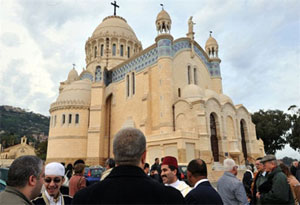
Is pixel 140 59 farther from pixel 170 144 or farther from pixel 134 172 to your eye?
pixel 134 172

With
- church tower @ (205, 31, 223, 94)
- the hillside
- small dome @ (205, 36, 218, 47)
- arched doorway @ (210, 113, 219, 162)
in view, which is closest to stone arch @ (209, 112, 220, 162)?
arched doorway @ (210, 113, 219, 162)

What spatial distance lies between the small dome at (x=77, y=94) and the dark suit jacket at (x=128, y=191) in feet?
96.2

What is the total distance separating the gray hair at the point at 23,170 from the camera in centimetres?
222

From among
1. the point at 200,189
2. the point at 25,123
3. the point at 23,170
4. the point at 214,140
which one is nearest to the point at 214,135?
the point at 214,140

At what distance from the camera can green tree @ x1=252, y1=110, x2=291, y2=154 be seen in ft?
117

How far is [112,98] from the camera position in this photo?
97.3 feet

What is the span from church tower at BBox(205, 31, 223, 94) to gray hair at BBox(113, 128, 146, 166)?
2783 cm

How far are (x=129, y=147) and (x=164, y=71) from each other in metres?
21.0

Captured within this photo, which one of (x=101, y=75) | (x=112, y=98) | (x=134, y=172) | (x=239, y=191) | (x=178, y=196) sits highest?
(x=101, y=75)

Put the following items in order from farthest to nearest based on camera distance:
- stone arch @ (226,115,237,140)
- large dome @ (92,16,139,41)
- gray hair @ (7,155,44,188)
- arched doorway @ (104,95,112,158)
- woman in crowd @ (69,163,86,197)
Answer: large dome @ (92,16,139,41), arched doorway @ (104,95,112,158), stone arch @ (226,115,237,140), woman in crowd @ (69,163,86,197), gray hair @ (7,155,44,188)

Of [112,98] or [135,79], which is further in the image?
[112,98]

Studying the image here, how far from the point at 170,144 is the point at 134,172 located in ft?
58.5

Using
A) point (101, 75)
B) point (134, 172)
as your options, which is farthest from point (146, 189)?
point (101, 75)

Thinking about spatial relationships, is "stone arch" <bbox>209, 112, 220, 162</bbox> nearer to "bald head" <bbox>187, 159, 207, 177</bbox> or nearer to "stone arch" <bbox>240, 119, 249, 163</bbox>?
"stone arch" <bbox>240, 119, 249, 163</bbox>
